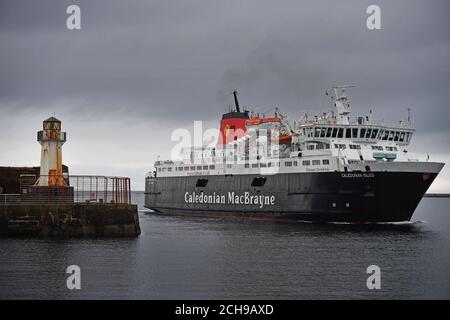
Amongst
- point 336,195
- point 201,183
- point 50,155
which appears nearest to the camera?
point 50,155

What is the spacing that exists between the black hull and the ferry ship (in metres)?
0.06

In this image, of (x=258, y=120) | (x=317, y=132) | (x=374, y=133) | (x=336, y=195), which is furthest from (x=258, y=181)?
(x=374, y=133)

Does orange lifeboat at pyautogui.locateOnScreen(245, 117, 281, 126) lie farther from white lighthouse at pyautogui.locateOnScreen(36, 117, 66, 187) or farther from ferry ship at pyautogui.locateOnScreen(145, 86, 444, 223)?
white lighthouse at pyautogui.locateOnScreen(36, 117, 66, 187)

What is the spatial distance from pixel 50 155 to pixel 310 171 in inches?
719

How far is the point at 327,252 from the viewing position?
29344 millimetres

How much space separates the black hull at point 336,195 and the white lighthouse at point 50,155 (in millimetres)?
17477

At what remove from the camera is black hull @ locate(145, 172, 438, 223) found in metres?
40.4

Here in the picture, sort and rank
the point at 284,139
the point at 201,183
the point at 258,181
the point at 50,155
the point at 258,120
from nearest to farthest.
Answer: the point at 50,155
the point at 284,139
the point at 258,181
the point at 258,120
the point at 201,183

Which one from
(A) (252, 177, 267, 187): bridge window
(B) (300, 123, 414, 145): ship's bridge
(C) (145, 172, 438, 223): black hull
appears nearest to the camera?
(C) (145, 172, 438, 223): black hull

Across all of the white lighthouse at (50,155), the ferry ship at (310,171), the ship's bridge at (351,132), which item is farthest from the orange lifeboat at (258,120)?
the white lighthouse at (50,155)

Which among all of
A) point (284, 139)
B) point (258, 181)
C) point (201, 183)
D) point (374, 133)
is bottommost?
point (201, 183)

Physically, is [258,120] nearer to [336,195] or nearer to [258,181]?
[258,181]

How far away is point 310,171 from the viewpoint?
44281mm

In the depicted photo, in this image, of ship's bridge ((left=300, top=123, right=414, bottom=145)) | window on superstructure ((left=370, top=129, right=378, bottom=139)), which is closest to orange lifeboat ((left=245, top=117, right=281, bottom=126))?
ship's bridge ((left=300, top=123, right=414, bottom=145))
